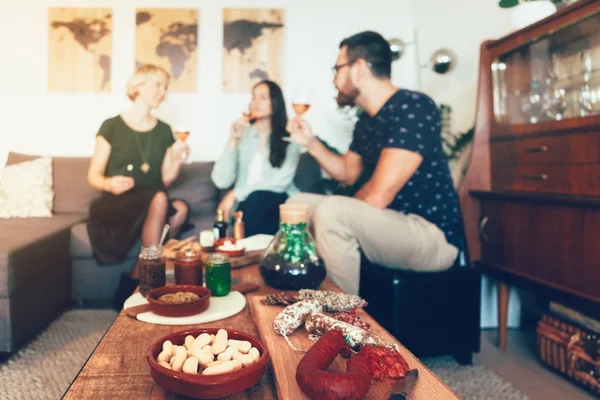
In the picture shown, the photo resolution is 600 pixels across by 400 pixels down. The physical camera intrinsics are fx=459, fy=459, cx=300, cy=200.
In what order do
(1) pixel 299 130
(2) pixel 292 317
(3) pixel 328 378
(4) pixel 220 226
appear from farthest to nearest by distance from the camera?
(1) pixel 299 130 < (4) pixel 220 226 < (2) pixel 292 317 < (3) pixel 328 378

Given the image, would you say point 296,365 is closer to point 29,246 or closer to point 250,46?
point 29,246

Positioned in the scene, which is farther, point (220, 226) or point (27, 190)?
point (27, 190)

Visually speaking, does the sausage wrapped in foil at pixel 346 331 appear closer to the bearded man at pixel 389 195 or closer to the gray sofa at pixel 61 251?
the bearded man at pixel 389 195

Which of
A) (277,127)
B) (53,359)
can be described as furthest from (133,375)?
(277,127)

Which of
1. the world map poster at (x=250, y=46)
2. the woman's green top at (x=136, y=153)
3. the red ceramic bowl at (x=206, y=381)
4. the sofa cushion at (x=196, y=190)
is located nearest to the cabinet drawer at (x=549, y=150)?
the red ceramic bowl at (x=206, y=381)

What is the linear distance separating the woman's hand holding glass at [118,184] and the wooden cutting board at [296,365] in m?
1.91

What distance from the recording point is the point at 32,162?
9.02 ft

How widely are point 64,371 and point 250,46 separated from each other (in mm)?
2259

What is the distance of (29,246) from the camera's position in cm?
183

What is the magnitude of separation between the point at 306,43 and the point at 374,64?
1386 mm

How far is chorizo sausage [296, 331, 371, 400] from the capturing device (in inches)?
23.0

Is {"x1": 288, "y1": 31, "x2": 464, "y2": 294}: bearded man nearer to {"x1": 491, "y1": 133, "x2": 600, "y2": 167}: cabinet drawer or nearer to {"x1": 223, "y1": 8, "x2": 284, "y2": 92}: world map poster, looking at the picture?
{"x1": 491, "y1": 133, "x2": 600, "y2": 167}: cabinet drawer

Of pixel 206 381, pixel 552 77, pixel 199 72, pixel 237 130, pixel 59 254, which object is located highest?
pixel 199 72

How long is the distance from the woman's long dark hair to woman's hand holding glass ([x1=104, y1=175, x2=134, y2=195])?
83cm
